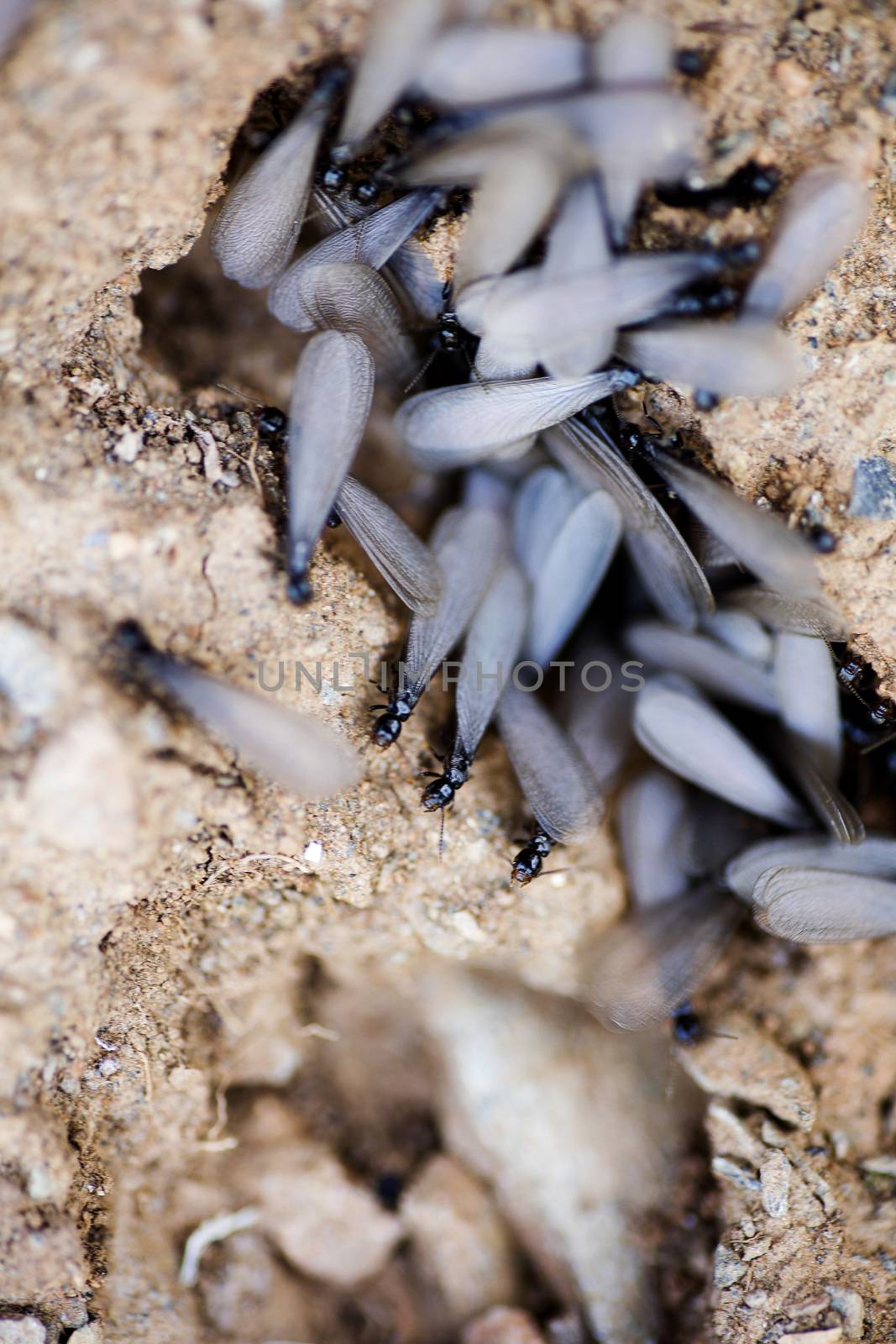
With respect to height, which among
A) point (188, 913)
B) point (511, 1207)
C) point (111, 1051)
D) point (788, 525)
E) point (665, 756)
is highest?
point (788, 525)

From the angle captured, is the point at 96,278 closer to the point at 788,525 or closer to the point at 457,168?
the point at 457,168

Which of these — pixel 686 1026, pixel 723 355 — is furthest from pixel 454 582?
pixel 686 1026

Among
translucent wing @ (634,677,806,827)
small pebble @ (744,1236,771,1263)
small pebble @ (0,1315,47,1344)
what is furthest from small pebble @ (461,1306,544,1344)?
translucent wing @ (634,677,806,827)

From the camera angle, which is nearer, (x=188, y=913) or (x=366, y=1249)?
(x=188, y=913)

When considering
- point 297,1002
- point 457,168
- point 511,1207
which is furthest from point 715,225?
point 511,1207

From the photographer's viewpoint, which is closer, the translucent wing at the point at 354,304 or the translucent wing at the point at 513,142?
the translucent wing at the point at 513,142

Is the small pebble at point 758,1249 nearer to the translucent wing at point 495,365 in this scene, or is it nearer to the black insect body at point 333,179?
the translucent wing at point 495,365

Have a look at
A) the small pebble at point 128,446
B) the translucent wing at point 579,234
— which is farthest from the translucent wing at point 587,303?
the small pebble at point 128,446
